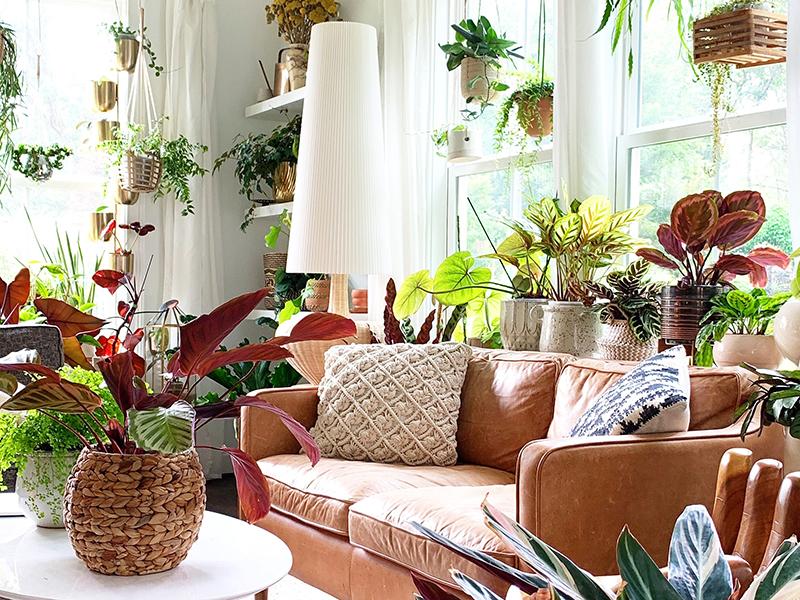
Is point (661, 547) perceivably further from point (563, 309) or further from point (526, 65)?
point (526, 65)

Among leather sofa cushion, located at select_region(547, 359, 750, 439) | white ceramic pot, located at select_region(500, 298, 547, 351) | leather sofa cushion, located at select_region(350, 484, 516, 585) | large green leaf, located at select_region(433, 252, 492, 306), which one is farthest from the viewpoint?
large green leaf, located at select_region(433, 252, 492, 306)

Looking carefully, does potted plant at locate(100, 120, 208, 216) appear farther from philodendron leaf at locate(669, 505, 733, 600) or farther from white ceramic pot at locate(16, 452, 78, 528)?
philodendron leaf at locate(669, 505, 733, 600)

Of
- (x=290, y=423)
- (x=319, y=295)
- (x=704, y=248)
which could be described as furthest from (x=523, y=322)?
(x=290, y=423)

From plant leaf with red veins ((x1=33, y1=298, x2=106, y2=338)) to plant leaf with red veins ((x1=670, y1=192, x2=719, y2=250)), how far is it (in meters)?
1.53

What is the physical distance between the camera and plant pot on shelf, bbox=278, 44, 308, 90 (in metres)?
4.82

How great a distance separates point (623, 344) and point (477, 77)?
133cm

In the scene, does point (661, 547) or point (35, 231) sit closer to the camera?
point (661, 547)

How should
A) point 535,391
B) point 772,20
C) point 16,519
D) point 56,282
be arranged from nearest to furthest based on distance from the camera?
point 16,519 → point 772,20 → point 535,391 → point 56,282

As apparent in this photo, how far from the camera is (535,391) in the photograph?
2.92 meters

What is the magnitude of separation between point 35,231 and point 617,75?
9.53ft

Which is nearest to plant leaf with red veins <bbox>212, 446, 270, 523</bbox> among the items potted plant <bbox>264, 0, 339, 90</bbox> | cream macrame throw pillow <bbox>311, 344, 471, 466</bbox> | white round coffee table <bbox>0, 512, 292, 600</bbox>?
white round coffee table <bbox>0, 512, 292, 600</bbox>

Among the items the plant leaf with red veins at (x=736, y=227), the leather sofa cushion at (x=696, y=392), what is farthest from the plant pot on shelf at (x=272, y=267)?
the plant leaf with red veins at (x=736, y=227)

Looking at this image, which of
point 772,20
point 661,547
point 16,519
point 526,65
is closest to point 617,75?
point 526,65

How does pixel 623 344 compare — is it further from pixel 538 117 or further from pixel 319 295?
pixel 319 295
